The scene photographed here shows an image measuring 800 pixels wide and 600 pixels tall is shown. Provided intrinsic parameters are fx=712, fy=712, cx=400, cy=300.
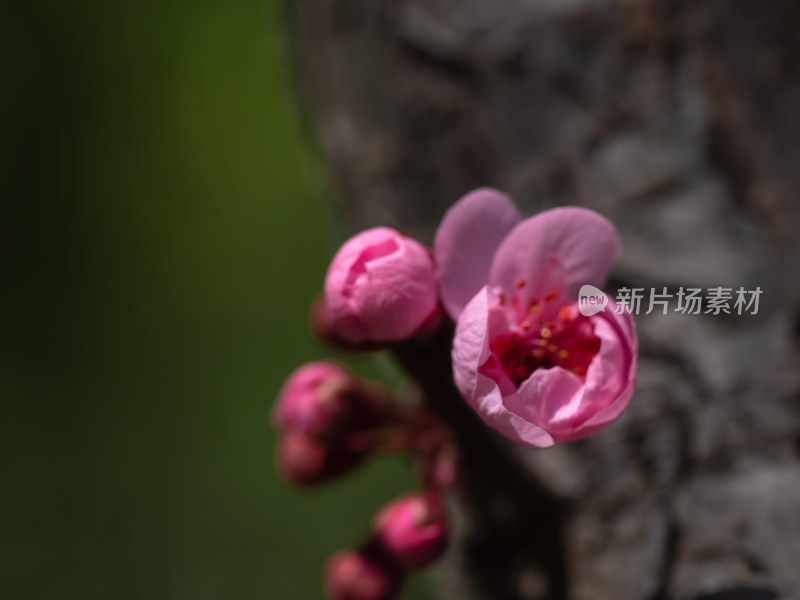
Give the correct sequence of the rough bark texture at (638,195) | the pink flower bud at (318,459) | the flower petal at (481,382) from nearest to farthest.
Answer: the flower petal at (481,382) < the rough bark texture at (638,195) < the pink flower bud at (318,459)

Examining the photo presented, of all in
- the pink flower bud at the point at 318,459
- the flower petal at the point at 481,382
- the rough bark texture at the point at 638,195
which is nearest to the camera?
the flower petal at the point at 481,382

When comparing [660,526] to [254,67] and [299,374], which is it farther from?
[254,67]

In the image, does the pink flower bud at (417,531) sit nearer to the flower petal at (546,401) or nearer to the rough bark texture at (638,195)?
the rough bark texture at (638,195)

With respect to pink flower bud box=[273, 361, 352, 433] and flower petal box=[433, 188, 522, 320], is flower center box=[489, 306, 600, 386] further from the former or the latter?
pink flower bud box=[273, 361, 352, 433]

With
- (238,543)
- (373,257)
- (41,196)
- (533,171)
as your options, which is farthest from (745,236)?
(41,196)

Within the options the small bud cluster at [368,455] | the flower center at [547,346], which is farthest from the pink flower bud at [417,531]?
the flower center at [547,346]

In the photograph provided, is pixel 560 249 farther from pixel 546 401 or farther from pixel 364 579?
pixel 364 579
